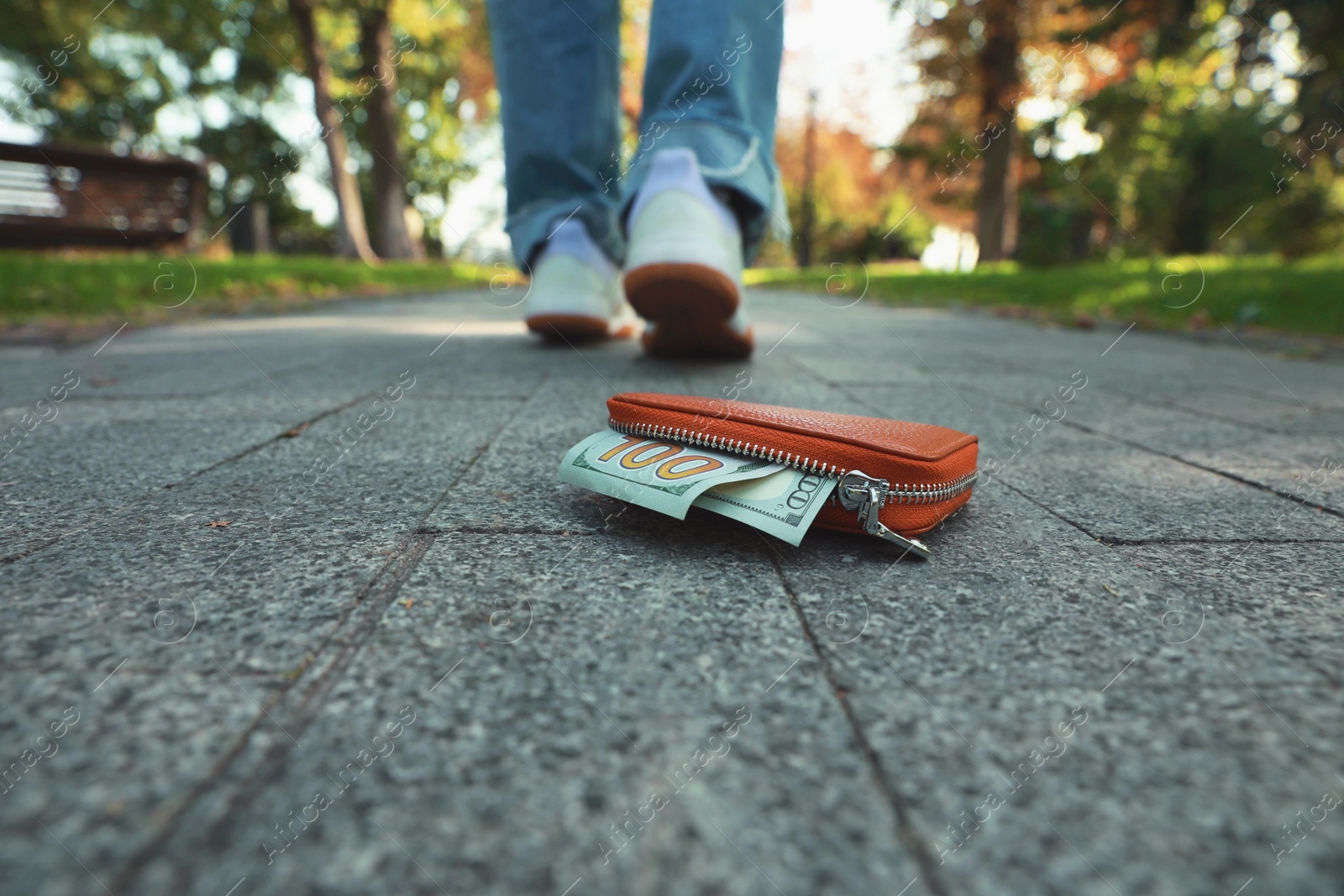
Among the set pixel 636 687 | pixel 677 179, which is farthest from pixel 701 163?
pixel 636 687

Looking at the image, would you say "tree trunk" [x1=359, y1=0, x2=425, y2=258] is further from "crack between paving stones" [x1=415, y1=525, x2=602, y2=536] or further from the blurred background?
"crack between paving stones" [x1=415, y1=525, x2=602, y2=536]

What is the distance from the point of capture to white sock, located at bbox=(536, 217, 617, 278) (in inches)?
96.2

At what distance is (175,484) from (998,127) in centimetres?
1409

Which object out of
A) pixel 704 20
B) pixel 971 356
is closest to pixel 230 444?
pixel 704 20

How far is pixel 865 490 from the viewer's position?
2.82 ft

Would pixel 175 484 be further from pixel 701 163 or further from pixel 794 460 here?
pixel 701 163

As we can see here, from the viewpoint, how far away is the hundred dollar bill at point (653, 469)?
883 mm

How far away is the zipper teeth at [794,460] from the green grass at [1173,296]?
14.2ft

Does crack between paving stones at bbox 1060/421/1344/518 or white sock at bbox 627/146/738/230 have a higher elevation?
white sock at bbox 627/146/738/230

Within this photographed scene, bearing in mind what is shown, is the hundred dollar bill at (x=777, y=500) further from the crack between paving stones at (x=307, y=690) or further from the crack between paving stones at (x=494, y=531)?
the crack between paving stones at (x=307, y=690)

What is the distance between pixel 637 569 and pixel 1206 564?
69 cm

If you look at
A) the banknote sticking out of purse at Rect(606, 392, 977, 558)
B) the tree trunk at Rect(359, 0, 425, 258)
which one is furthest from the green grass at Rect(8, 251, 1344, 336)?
the tree trunk at Rect(359, 0, 425, 258)

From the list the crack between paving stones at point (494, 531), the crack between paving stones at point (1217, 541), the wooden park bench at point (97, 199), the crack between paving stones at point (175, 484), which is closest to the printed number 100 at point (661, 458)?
the crack between paving stones at point (494, 531)

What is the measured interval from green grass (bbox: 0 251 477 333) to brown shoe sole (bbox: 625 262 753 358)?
3398 mm
